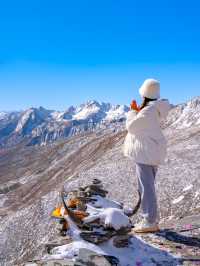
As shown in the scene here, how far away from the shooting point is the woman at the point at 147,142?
938cm

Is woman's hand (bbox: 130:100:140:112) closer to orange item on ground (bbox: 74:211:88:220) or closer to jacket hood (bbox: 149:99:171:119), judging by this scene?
jacket hood (bbox: 149:99:171:119)

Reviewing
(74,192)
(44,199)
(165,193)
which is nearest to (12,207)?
(44,199)

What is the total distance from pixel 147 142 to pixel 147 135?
17 centimetres

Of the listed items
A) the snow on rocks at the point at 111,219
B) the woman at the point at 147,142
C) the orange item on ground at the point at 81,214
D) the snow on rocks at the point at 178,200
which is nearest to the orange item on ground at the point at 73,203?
the orange item on ground at the point at 81,214

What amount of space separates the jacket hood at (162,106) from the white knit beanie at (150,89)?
7.2 inches

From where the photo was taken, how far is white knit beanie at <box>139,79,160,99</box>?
378 inches

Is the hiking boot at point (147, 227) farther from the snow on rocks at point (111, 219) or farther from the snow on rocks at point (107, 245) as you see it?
the snow on rocks at point (111, 219)

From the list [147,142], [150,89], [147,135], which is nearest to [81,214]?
[147,142]

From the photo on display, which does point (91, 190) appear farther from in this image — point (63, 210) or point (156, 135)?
point (156, 135)

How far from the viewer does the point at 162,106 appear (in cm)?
959

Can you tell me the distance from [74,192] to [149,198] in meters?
Answer: 1.84

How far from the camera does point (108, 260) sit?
7.84 metres

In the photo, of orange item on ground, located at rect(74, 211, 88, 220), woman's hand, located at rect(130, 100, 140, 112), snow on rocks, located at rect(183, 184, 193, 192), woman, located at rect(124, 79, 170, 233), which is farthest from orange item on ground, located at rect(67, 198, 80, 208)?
snow on rocks, located at rect(183, 184, 193, 192)

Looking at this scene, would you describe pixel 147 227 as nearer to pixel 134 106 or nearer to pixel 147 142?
pixel 147 142
